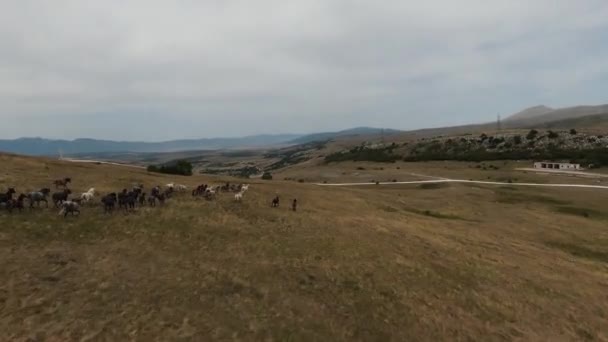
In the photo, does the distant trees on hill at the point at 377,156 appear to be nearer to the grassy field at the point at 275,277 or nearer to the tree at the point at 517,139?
the tree at the point at 517,139

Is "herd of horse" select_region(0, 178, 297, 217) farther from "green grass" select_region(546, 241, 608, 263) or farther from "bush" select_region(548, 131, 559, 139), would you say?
"bush" select_region(548, 131, 559, 139)

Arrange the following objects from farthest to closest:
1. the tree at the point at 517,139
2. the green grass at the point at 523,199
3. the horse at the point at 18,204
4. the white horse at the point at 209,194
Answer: the tree at the point at 517,139, the green grass at the point at 523,199, the white horse at the point at 209,194, the horse at the point at 18,204

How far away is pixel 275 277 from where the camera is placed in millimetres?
25578

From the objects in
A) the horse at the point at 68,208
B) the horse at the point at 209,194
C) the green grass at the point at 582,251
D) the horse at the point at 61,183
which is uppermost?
the horse at the point at 61,183

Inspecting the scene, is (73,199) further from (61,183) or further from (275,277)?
(275,277)

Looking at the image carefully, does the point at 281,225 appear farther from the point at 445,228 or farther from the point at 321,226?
the point at 445,228

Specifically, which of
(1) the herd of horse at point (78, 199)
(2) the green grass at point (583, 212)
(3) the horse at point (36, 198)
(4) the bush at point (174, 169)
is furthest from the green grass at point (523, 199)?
(3) the horse at point (36, 198)

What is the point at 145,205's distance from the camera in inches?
1390

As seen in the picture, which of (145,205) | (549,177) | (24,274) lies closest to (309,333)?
(24,274)

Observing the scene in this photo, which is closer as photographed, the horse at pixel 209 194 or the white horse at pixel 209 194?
the horse at pixel 209 194

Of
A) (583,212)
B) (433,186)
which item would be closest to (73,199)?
(583,212)

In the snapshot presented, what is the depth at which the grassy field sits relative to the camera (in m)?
20.5

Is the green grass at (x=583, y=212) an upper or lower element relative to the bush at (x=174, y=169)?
lower

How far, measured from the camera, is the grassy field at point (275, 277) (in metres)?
20.5
